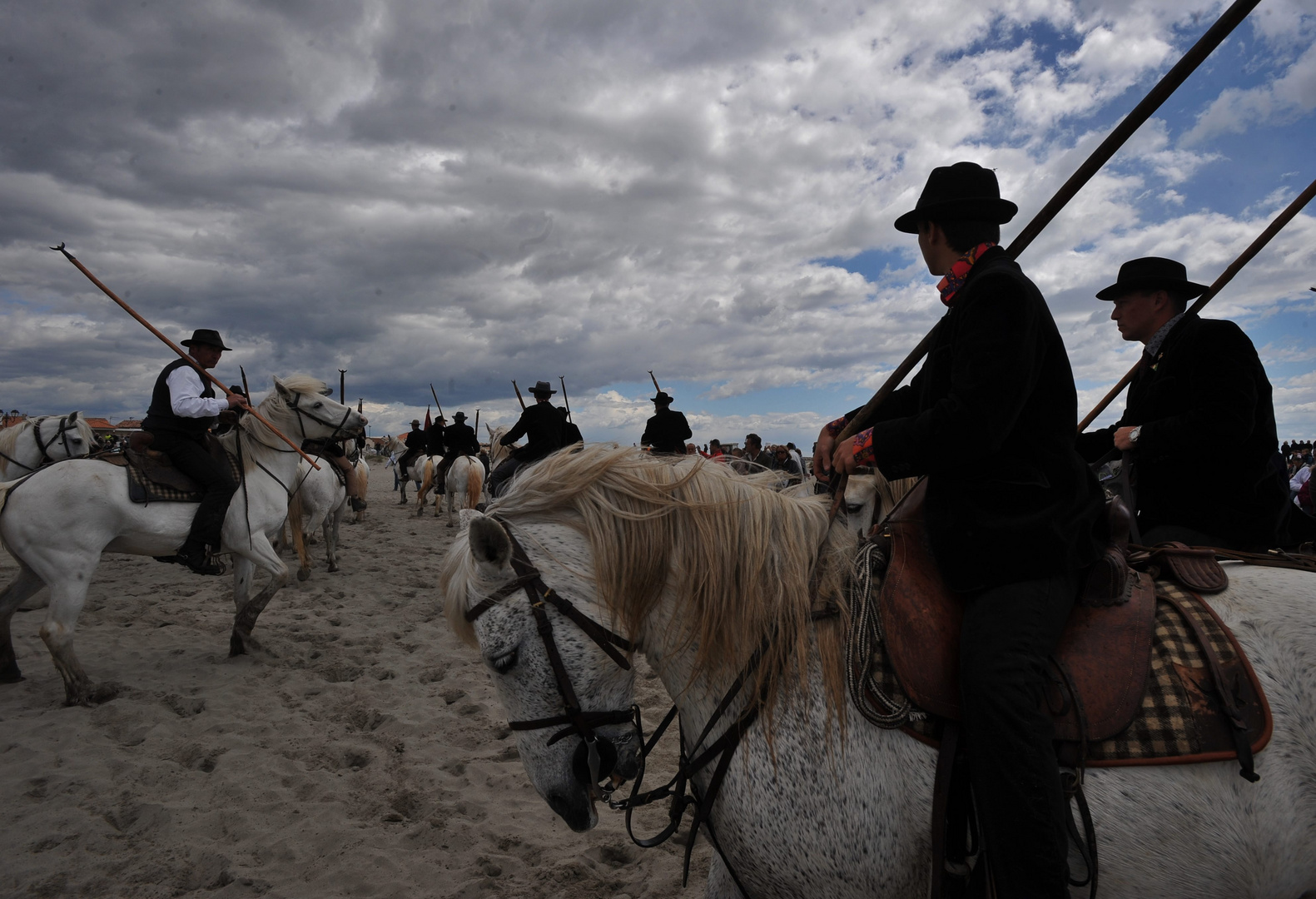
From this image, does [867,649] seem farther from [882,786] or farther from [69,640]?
[69,640]

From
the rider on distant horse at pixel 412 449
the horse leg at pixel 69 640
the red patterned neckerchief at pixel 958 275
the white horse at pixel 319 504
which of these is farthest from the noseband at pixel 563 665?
the rider on distant horse at pixel 412 449

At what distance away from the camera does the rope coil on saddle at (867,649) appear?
1625 mm

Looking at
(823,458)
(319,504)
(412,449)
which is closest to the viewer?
(823,458)

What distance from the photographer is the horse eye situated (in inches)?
70.8

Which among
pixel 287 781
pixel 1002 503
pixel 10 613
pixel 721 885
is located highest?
pixel 1002 503

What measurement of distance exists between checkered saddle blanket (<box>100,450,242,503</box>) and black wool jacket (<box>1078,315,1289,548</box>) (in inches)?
275

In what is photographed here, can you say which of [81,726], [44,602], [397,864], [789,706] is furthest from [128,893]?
[44,602]

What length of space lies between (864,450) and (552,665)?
1.04 m

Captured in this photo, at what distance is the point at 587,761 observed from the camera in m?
1.80

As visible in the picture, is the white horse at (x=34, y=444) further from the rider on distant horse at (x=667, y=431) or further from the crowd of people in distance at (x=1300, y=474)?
the crowd of people in distance at (x=1300, y=474)

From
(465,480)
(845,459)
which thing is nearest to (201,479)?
(845,459)

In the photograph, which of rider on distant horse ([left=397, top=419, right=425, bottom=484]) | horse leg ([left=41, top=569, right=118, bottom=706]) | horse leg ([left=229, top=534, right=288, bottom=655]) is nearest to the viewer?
horse leg ([left=41, top=569, right=118, bottom=706])

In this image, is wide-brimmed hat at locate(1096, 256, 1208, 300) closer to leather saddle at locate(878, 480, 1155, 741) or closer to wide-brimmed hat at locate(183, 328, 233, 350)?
leather saddle at locate(878, 480, 1155, 741)

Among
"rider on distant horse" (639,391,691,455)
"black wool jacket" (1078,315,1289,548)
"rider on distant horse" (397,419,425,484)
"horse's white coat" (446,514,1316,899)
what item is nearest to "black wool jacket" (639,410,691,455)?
"rider on distant horse" (639,391,691,455)
